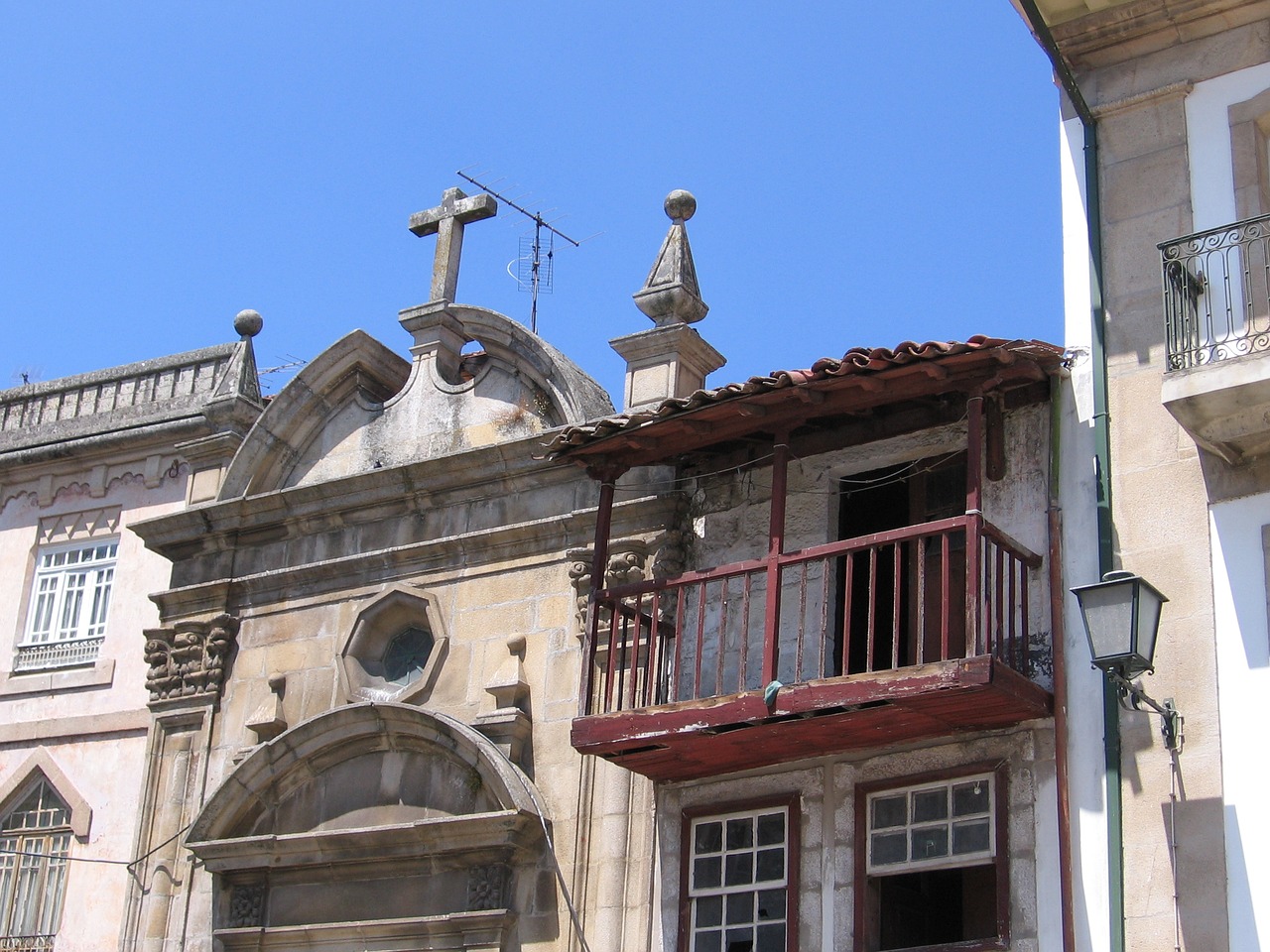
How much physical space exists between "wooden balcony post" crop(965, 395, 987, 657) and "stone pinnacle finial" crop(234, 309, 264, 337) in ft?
23.7

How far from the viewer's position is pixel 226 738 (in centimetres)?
1555

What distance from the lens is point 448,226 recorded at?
1641cm

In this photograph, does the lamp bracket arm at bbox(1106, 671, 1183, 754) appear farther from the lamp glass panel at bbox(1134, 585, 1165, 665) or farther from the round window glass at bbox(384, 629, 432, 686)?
the round window glass at bbox(384, 629, 432, 686)

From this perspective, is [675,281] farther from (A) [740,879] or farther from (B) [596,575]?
(A) [740,879]

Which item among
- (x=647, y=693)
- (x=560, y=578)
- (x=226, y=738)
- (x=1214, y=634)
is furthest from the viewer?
(x=226, y=738)

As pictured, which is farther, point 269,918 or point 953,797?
point 269,918

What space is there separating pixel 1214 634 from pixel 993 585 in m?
1.32

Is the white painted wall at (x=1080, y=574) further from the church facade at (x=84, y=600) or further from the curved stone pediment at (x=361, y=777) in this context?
the church facade at (x=84, y=600)

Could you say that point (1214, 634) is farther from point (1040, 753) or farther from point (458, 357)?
point (458, 357)

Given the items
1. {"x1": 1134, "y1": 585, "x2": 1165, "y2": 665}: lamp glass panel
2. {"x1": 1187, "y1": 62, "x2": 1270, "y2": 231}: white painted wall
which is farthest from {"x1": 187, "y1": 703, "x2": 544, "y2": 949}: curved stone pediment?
{"x1": 1187, "y1": 62, "x2": 1270, "y2": 231}: white painted wall

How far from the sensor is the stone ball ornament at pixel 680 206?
49.9ft

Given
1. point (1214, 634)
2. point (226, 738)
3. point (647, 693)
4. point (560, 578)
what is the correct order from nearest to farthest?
point (1214, 634) < point (647, 693) < point (560, 578) < point (226, 738)

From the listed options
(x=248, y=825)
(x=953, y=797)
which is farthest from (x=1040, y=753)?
(x=248, y=825)

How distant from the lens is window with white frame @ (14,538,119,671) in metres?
18.9
